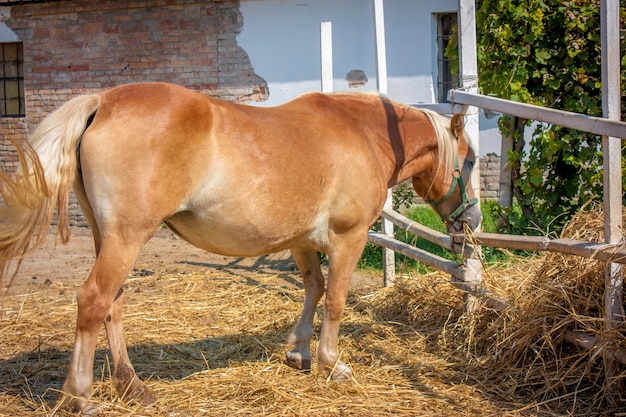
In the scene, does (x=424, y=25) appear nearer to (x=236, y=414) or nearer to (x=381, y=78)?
(x=381, y=78)

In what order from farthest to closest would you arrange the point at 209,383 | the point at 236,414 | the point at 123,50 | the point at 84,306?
the point at 123,50 < the point at 209,383 < the point at 236,414 < the point at 84,306

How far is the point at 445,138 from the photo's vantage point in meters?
4.75

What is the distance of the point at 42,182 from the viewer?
338 cm

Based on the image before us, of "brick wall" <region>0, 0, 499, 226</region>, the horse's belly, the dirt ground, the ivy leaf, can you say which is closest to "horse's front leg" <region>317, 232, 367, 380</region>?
the horse's belly

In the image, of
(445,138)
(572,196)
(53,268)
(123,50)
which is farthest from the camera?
(123,50)

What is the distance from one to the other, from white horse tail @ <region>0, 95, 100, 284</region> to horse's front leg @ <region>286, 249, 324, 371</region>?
5.72 ft

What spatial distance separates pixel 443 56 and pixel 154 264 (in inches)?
206

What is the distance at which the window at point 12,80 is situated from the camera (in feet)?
39.5

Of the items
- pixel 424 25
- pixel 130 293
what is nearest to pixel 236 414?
pixel 130 293

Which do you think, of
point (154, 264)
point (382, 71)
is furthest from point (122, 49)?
point (382, 71)

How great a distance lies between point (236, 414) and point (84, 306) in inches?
38.4

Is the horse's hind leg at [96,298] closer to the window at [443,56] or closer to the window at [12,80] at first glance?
the window at [443,56]

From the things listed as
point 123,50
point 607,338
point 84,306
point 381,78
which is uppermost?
point 123,50

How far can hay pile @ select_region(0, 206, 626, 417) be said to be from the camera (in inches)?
148
